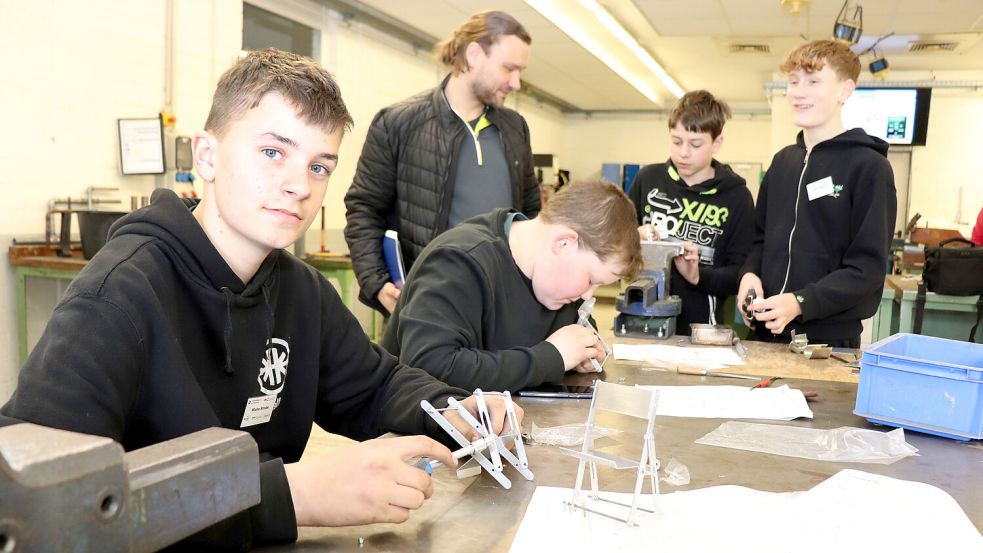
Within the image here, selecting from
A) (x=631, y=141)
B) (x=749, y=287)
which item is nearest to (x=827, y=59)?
(x=749, y=287)

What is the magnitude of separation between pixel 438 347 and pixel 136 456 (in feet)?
3.73

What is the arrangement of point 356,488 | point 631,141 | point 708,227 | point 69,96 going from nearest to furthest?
1. point 356,488
2. point 708,227
3. point 69,96
4. point 631,141

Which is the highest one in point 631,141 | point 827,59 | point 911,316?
point 631,141

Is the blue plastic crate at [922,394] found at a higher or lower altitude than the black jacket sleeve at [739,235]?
lower

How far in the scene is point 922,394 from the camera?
1.46 meters

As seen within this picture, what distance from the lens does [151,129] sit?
4172mm

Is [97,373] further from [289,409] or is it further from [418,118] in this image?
[418,118]

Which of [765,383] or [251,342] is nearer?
[251,342]

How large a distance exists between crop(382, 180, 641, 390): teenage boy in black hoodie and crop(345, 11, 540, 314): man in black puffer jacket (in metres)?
0.78

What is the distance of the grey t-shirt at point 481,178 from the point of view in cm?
266

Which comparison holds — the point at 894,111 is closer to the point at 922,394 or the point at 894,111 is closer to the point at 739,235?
the point at 739,235

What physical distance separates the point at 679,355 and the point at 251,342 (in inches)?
51.1

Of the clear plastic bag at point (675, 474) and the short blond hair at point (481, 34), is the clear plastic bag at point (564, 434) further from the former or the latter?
the short blond hair at point (481, 34)

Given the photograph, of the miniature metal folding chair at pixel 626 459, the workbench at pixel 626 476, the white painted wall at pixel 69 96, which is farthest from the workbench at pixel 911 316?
the white painted wall at pixel 69 96
